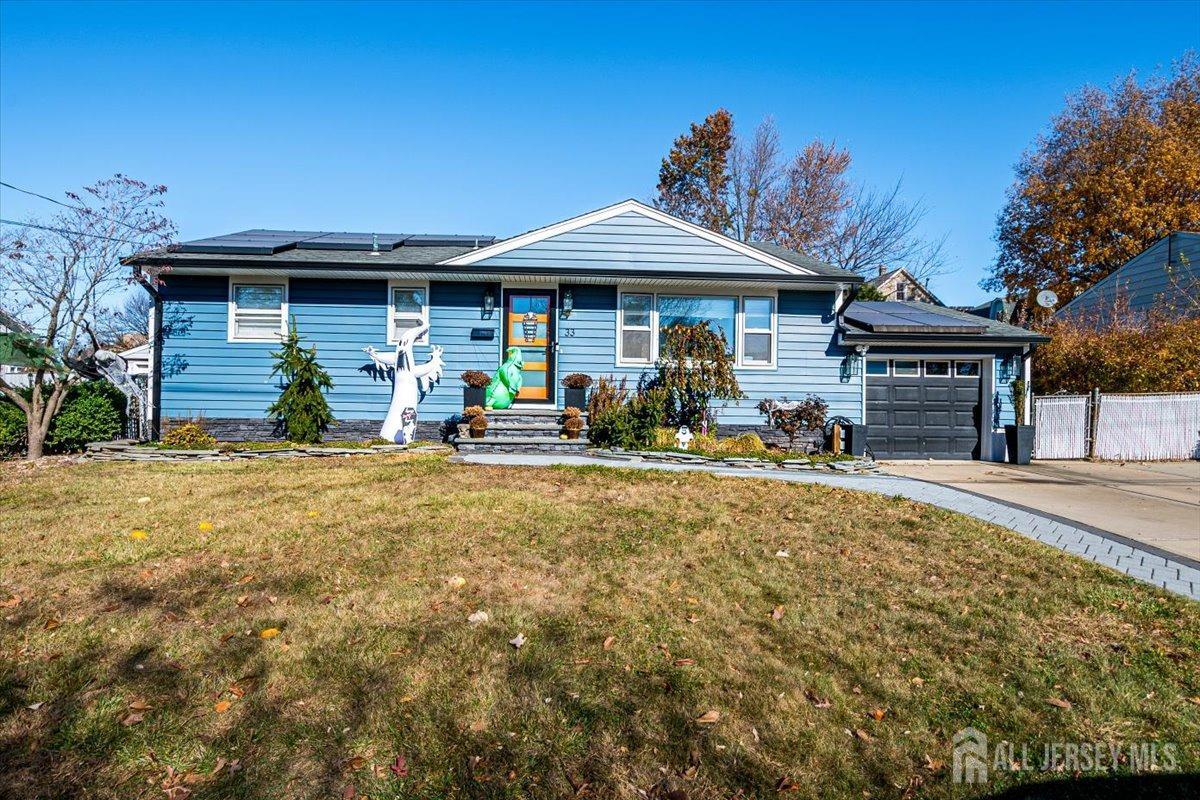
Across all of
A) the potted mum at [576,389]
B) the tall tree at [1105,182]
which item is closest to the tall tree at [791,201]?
the tall tree at [1105,182]

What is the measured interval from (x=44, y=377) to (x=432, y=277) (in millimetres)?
6719

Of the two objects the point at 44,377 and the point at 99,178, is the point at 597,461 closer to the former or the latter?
the point at 44,377

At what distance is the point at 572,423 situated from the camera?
10.6 meters

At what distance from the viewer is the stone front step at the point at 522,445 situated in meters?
10.1

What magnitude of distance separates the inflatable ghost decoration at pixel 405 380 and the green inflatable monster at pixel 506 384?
1.12 meters

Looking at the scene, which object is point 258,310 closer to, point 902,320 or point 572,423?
point 572,423

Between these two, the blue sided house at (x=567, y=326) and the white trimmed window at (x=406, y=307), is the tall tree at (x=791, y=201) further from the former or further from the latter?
the white trimmed window at (x=406, y=307)

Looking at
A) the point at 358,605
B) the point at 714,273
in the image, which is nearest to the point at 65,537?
the point at 358,605

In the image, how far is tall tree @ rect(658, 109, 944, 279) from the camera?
83.1ft

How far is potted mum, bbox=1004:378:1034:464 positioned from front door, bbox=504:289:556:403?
9.55 metres

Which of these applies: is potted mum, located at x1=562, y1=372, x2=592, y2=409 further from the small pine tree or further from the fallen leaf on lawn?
the fallen leaf on lawn

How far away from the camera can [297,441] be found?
34.1ft

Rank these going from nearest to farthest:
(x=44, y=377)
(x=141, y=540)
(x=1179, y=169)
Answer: (x=141, y=540) < (x=44, y=377) < (x=1179, y=169)

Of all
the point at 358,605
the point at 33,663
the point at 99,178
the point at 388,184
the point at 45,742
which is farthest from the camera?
the point at 388,184
